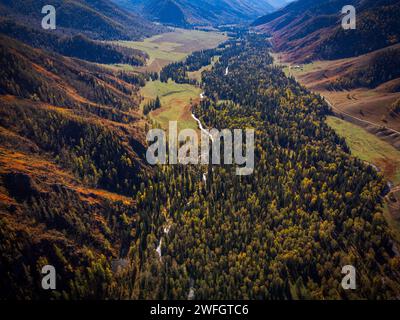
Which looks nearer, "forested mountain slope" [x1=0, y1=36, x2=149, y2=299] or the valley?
"forested mountain slope" [x1=0, y1=36, x2=149, y2=299]

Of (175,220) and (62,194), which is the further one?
(175,220)

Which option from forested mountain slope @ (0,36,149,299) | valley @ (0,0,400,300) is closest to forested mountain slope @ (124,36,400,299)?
valley @ (0,0,400,300)

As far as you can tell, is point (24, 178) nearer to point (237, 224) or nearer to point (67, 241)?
point (67, 241)

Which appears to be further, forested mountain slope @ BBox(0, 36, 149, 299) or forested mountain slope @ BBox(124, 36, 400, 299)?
Answer: forested mountain slope @ BBox(124, 36, 400, 299)

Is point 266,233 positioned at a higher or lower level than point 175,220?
lower

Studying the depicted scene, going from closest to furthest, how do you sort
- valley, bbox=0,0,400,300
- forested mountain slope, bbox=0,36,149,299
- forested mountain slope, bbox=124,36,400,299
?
forested mountain slope, bbox=0,36,149,299 → valley, bbox=0,0,400,300 → forested mountain slope, bbox=124,36,400,299

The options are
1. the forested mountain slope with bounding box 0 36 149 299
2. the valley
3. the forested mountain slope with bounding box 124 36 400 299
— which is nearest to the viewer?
the forested mountain slope with bounding box 0 36 149 299

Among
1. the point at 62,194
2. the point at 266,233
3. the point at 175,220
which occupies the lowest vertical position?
the point at 266,233

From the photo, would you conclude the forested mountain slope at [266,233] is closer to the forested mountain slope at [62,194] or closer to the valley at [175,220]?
the valley at [175,220]

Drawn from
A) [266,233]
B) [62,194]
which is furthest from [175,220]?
[62,194]

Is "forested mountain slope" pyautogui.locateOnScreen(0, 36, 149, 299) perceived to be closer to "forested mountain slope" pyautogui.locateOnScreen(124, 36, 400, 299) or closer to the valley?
the valley

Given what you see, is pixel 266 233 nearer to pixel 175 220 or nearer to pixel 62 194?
pixel 175 220

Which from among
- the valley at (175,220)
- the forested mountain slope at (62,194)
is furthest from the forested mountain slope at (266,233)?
the forested mountain slope at (62,194)

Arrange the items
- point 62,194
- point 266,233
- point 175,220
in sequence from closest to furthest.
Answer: point 266,233, point 62,194, point 175,220
